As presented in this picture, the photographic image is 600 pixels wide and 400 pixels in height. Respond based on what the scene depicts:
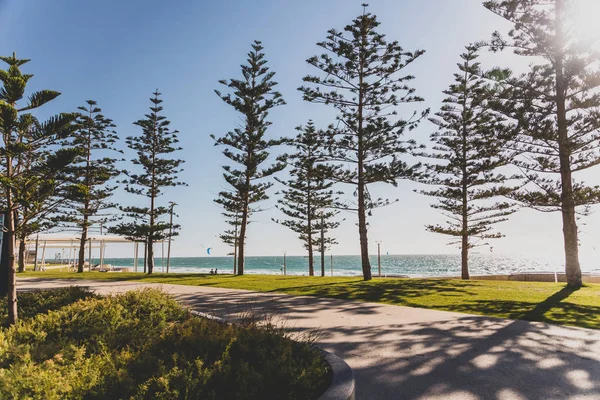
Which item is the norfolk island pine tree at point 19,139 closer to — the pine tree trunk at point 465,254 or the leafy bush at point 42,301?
the leafy bush at point 42,301

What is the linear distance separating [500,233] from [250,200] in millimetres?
13596

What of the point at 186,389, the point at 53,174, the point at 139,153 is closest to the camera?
the point at 186,389

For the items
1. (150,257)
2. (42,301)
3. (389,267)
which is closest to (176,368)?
(42,301)

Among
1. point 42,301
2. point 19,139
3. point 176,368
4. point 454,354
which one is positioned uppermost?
point 19,139

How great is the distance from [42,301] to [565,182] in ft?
45.3

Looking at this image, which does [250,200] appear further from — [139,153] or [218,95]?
[139,153]

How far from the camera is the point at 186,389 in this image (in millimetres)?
2309

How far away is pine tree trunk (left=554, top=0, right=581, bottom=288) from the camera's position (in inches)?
410

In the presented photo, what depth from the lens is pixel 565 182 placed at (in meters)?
10.8

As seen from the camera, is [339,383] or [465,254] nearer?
[339,383]

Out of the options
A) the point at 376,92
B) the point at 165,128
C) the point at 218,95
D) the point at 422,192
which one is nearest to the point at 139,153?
the point at 165,128

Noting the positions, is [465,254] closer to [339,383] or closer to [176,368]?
[339,383]

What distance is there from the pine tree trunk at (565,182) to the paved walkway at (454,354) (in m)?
6.76

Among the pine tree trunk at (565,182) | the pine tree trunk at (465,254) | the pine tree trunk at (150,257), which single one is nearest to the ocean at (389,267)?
the pine tree trunk at (150,257)
